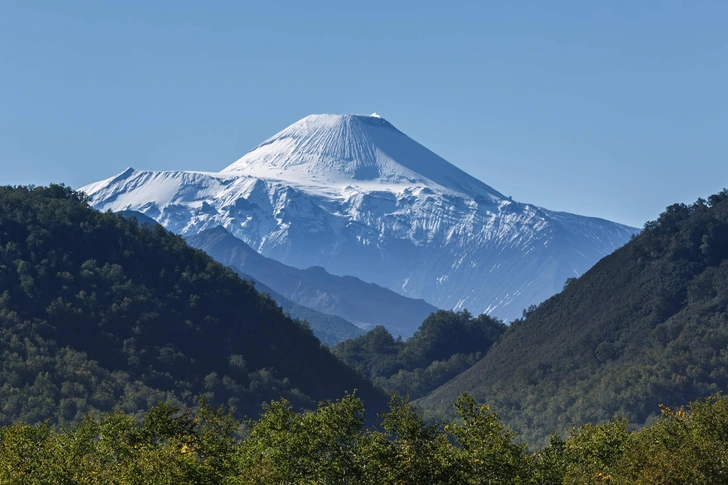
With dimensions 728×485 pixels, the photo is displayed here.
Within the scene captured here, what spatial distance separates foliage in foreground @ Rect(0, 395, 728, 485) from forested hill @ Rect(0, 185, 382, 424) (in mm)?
77708

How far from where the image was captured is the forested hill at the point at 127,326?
14275cm

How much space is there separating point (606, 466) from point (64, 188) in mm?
143397

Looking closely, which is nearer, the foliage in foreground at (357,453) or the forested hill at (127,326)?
the foliage in foreground at (357,453)

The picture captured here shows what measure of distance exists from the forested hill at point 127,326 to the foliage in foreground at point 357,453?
77.7m

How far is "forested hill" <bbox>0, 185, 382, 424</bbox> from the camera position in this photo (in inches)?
5620

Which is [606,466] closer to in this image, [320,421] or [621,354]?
[320,421]

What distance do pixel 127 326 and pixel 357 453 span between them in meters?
118

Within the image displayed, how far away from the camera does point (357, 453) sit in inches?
2068

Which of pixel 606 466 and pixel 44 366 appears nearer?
pixel 606 466

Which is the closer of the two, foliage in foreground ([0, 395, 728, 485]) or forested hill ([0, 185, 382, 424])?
foliage in foreground ([0, 395, 728, 485])

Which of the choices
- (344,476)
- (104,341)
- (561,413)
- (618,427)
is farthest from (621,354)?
(344,476)

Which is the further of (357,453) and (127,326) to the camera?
(127,326)

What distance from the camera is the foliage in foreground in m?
48.4

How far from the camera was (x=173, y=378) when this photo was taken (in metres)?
158
